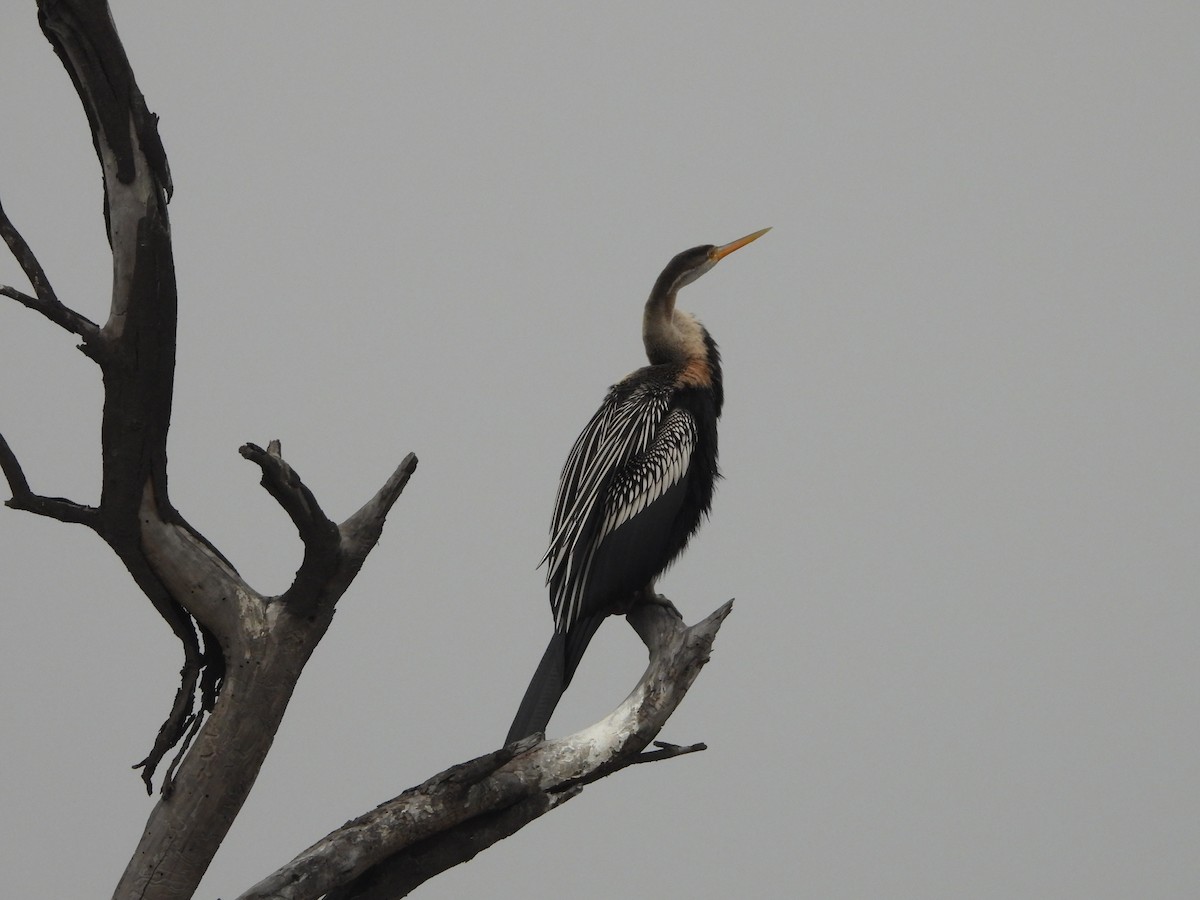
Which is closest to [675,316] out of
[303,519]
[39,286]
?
[303,519]

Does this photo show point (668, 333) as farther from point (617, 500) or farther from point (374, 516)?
point (374, 516)

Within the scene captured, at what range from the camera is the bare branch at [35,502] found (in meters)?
2.11

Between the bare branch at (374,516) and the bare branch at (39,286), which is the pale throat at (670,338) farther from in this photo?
the bare branch at (39,286)

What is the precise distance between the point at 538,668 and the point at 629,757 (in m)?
0.27

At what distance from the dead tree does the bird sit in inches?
9.1

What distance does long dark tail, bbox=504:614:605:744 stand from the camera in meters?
2.43

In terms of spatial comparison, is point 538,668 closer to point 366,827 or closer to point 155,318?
point 366,827

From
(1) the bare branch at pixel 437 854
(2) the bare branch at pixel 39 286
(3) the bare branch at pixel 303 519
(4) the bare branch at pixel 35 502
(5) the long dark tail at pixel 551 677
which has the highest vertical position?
(2) the bare branch at pixel 39 286

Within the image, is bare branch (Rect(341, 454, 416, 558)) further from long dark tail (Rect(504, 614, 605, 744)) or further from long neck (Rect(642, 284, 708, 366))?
long neck (Rect(642, 284, 708, 366))

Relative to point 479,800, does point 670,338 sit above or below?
above

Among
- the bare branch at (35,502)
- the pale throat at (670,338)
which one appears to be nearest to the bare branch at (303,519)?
the bare branch at (35,502)

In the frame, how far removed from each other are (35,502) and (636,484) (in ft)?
4.25

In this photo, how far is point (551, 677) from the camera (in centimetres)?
250

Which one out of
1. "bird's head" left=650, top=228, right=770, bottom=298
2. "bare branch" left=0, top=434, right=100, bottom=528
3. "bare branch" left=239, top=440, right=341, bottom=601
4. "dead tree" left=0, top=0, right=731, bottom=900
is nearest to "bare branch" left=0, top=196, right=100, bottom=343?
"dead tree" left=0, top=0, right=731, bottom=900
